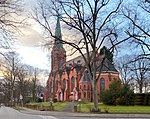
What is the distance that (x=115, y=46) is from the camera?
120 feet

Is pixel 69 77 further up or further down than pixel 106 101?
further up

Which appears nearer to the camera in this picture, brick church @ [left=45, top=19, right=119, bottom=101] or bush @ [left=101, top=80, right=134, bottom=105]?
bush @ [left=101, top=80, right=134, bottom=105]

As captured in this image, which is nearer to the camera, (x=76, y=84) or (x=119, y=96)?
(x=119, y=96)

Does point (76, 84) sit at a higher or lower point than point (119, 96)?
higher

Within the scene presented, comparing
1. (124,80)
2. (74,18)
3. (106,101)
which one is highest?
(74,18)

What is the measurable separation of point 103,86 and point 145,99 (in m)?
39.3

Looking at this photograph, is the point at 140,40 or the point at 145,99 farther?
the point at 145,99

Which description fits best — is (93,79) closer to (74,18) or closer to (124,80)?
(74,18)

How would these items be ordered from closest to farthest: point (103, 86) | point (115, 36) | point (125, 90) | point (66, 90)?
point (115, 36) < point (125, 90) < point (103, 86) < point (66, 90)

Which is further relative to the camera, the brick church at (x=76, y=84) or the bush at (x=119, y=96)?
the brick church at (x=76, y=84)

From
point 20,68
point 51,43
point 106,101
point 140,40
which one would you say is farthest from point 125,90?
point 20,68

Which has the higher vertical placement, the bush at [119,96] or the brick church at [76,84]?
the brick church at [76,84]

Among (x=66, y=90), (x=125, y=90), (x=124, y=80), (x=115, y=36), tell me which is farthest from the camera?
(x=66, y=90)

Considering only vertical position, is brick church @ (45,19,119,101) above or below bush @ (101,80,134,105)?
above
